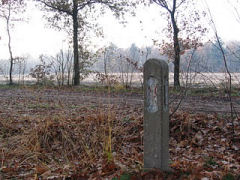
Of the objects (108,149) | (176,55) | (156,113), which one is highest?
(176,55)

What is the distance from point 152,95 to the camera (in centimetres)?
339

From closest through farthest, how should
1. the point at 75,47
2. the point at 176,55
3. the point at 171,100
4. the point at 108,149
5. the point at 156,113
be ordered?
1. the point at 156,113
2. the point at 108,149
3. the point at 171,100
4. the point at 176,55
5. the point at 75,47

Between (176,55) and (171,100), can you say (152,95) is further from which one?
(176,55)

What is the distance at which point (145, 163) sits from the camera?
3535 millimetres

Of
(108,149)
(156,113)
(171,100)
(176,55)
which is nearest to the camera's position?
(156,113)

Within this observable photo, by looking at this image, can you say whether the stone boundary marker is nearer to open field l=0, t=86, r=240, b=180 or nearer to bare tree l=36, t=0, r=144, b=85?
open field l=0, t=86, r=240, b=180

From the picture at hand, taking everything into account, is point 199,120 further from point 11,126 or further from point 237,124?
point 11,126

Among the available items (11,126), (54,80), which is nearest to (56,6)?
(54,80)

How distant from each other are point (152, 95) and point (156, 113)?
8.4 inches

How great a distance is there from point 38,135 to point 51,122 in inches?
17.4

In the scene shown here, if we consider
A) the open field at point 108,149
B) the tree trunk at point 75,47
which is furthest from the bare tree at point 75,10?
the open field at point 108,149

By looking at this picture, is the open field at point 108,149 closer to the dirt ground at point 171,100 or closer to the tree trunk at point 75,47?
the dirt ground at point 171,100

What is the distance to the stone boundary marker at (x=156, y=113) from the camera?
3.37 metres

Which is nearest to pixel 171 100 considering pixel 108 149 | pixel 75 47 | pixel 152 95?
pixel 108 149
